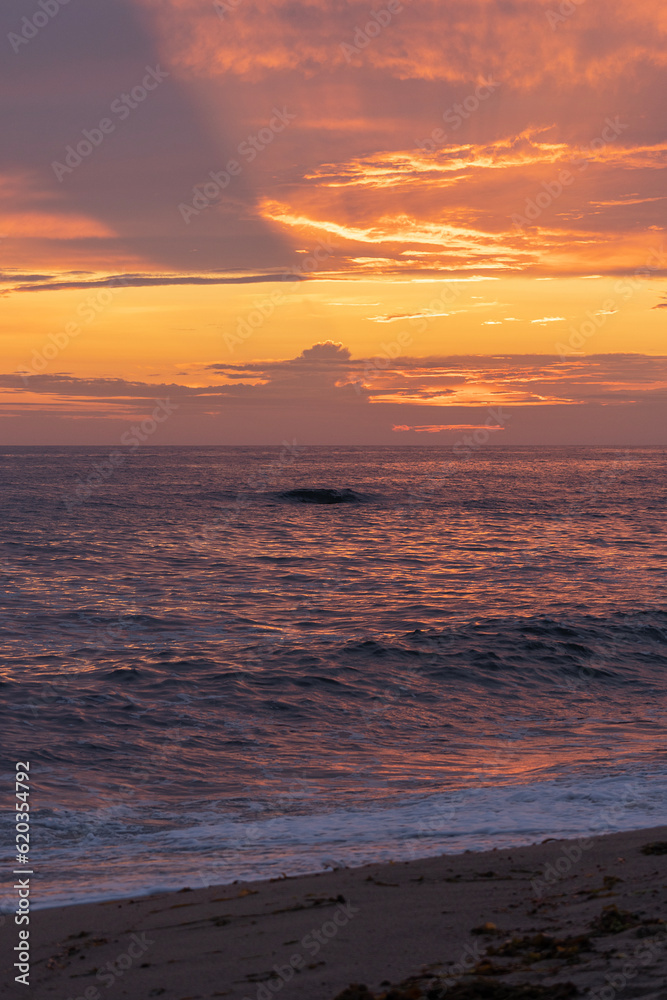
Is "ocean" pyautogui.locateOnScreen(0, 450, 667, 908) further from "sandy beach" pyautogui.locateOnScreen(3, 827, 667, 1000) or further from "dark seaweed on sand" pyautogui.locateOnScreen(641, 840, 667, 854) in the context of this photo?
"dark seaweed on sand" pyautogui.locateOnScreen(641, 840, 667, 854)

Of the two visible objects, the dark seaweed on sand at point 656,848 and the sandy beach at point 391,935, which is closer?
the sandy beach at point 391,935

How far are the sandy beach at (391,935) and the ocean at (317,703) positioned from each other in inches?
29.6

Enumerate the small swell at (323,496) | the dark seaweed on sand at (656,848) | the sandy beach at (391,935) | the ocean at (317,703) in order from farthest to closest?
the small swell at (323,496) < the ocean at (317,703) < the dark seaweed on sand at (656,848) < the sandy beach at (391,935)

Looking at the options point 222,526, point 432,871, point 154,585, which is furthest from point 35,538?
point 432,871

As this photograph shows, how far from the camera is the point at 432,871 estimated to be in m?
7.45

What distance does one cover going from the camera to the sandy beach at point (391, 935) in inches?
199

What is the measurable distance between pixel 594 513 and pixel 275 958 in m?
55.8

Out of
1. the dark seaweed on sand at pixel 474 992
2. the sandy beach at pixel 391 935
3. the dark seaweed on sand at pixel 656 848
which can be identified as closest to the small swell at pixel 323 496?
the dark seaweed on sand at pixel 656 848

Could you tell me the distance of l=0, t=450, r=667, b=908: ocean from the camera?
9008 mm

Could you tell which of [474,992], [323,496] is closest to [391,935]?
[474,992]

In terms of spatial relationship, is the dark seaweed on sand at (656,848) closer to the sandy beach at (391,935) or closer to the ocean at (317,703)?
the sandy beach at (391,935)

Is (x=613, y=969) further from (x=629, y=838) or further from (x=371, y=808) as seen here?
(x=371, y=808)

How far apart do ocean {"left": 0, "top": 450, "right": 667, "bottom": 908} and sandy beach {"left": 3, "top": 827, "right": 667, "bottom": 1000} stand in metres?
0.75

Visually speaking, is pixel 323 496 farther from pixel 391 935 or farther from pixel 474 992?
pixel 474 992
